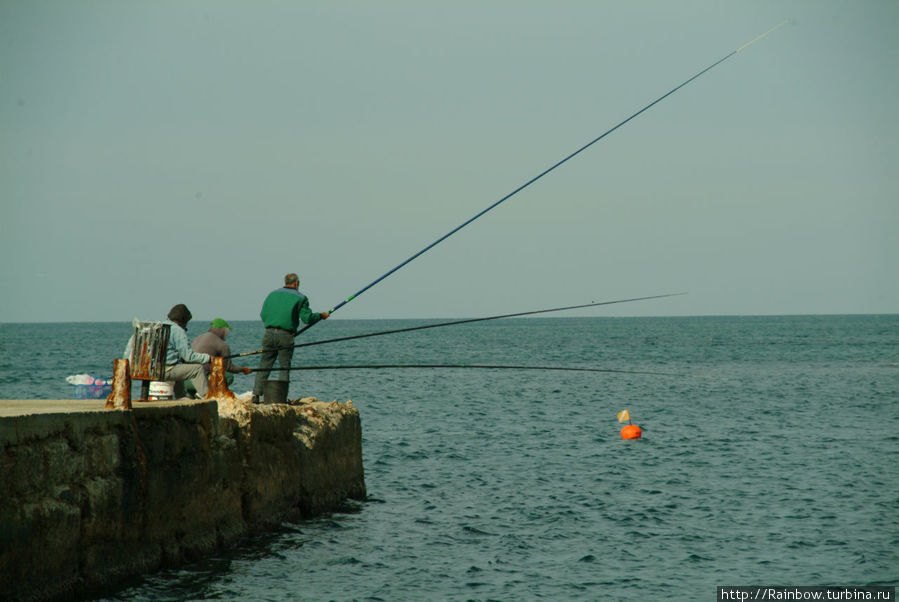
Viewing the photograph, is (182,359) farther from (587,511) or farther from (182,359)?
(587,511)

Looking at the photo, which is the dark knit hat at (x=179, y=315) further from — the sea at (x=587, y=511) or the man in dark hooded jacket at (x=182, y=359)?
the sea at (x=587, y=511)

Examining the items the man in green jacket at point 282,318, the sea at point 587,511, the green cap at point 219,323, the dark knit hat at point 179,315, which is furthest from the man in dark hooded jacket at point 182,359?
the sea at point 587,511

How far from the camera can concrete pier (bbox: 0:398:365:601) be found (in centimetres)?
661

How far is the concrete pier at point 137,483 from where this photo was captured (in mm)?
6614

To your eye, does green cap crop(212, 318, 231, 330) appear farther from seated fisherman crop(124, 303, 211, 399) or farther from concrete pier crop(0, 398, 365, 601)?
concrete pier crop(0, 398, 365, 601)

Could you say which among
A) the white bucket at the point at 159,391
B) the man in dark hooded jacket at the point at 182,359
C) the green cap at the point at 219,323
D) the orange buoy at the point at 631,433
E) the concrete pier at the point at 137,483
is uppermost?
the green cap at the point at 219,323

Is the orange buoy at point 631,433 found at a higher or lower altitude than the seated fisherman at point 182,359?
lower

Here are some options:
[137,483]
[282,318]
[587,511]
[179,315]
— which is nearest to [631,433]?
[587,511]

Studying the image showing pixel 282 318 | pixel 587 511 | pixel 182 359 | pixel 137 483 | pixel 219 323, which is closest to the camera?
pixel 137 483

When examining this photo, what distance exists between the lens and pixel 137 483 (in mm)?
7910

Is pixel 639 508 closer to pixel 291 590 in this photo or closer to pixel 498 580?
pixel 498 580

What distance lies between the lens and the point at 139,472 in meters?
7.95

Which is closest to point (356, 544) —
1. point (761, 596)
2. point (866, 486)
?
point (761, 596)

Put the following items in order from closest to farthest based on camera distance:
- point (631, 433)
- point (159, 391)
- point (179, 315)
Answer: point (159, 391) → point (179, 315) → point (631, 433)
